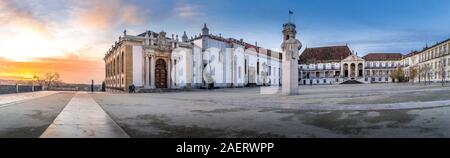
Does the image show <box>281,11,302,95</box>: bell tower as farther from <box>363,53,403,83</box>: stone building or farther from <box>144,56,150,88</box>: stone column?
<box>363,53,403,83</box>: stone building

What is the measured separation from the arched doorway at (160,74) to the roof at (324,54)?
7033 cm

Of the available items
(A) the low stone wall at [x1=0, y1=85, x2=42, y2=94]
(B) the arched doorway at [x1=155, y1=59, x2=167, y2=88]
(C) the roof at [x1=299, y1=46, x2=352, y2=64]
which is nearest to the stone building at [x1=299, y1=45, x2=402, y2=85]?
(C) the roof at [x1=299, y1=46, x2=352, y2=64]

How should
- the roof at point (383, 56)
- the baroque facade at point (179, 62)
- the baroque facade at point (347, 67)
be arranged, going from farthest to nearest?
the roof at point (383, 56) < the baroque facade at point (347, 67) < the baroque facade at point (179, 62)

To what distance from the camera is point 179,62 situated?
42250 mm

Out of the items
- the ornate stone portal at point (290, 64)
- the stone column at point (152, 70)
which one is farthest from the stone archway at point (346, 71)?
the ornate stone portal at point (290, 64)

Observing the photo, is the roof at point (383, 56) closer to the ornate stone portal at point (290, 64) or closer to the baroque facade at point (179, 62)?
the baroque facade at point (179, 62)

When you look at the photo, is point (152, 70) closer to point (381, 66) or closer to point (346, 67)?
point (346, 67)

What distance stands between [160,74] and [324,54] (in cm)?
7631

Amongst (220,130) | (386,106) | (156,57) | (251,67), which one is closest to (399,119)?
(386,106)

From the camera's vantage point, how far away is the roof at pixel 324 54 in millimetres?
101125

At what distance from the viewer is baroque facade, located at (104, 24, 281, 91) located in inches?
1465

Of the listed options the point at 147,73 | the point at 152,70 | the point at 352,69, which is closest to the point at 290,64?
the point at 147,73

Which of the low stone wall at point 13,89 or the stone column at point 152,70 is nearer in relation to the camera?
the low stone wall at point 13,89
